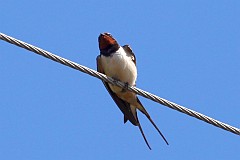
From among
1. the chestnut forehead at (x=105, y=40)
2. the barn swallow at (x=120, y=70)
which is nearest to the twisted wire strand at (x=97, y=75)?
the barn swallow at (x=120, y=70)

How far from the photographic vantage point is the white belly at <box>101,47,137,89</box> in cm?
720

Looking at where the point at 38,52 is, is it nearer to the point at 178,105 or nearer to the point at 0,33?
the point at 0,33

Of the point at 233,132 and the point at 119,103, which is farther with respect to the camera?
the point at 119,103

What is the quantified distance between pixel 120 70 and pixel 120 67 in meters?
0.03

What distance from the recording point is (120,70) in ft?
23.6

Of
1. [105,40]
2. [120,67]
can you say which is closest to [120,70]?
[120,67]

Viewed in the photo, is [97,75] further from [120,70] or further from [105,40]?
[105,40]

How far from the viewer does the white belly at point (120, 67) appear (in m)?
7.20

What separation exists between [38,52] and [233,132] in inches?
54.2

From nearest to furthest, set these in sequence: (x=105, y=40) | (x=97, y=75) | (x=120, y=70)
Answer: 1. (x=97, y=75)
2. (x=120, y=70)
3. (x=105, y=40)

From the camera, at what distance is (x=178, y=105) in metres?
5.59

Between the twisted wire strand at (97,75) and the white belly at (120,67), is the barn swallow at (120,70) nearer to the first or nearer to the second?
the white belly at (120,67)

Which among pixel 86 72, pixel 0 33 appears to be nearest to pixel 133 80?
pixel 86 72

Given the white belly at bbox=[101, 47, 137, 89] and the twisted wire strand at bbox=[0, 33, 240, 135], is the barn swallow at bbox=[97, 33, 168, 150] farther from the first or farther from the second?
the twisted wire strand at bbox=[0, 33, 240, 135]
